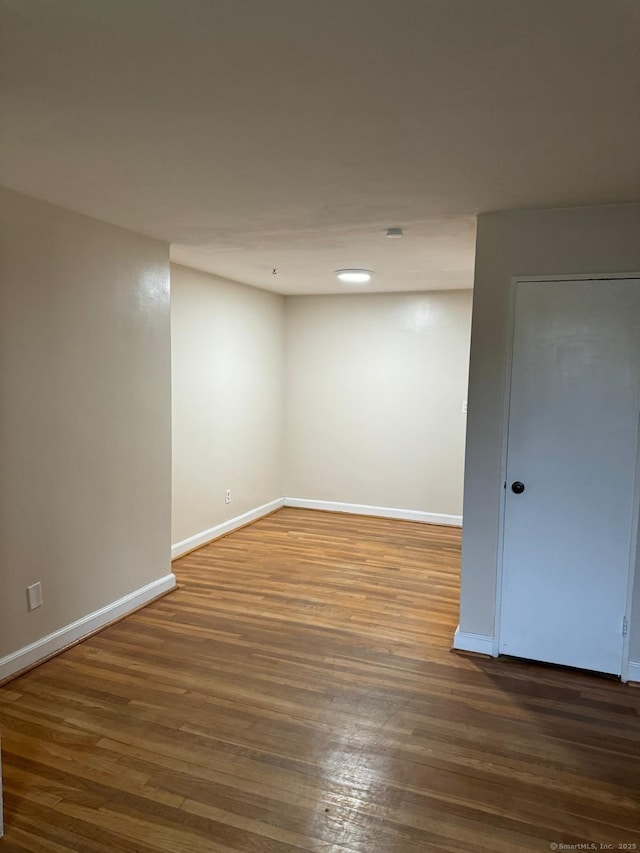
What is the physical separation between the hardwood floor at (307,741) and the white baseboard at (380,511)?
2072 millimetres

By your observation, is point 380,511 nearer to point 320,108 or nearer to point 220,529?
point 220,529

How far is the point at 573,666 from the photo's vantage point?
9.89ft

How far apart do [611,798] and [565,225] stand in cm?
248

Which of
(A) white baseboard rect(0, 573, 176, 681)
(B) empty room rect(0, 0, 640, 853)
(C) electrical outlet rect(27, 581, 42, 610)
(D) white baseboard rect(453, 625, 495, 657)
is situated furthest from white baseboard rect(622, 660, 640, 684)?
(C) electrical outlet rect(27, 581, 42, 610)

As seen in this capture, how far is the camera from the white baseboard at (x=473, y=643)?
3.16 m

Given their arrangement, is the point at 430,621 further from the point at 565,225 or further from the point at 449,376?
the point at 449,376

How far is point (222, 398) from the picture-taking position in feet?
17.2

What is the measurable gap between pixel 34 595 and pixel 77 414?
959 millimetres

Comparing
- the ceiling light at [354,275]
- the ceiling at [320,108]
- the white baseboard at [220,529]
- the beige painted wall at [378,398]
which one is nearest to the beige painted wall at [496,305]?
the ceiling at [320,108]

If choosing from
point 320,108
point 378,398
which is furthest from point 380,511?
point 320,108

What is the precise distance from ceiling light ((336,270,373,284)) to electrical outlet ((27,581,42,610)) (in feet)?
10.4

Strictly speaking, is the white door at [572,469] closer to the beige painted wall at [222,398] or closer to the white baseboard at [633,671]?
the white baseboard at [633,671]

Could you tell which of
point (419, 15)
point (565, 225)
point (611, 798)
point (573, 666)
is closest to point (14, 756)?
point (611, 798)

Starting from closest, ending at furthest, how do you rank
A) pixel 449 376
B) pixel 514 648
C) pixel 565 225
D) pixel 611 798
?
1. pixel 611 798
2. pixel 565 225
3. pixel 514 648
4. pixel 449 376
